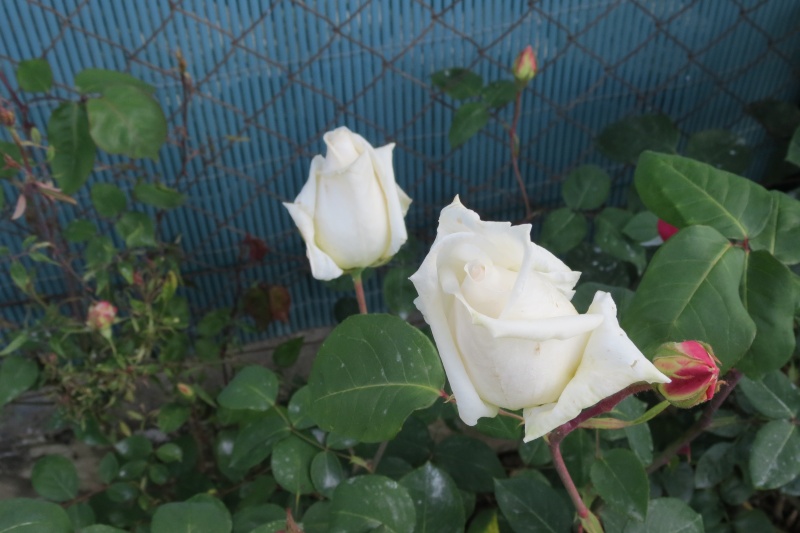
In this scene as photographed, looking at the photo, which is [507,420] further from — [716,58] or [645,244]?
[716,58]

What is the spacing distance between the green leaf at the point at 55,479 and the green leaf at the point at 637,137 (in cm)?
103

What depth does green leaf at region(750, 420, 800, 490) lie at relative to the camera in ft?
2.70

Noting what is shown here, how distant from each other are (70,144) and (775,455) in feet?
3.21

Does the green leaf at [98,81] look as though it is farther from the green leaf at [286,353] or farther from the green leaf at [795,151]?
the green leaf at [795,151]

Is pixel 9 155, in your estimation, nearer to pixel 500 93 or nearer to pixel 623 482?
pixel 500 93

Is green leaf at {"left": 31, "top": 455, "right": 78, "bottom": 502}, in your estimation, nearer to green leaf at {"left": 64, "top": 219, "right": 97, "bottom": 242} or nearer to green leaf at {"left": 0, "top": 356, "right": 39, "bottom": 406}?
green leaf at {"left": 0, "top": 356, "right": 39, "bottom": 406}

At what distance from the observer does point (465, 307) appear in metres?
0.42

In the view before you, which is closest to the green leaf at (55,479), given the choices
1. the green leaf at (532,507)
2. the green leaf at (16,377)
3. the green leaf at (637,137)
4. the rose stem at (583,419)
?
the green leaf at (16,377)

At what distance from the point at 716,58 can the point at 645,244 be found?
1.57 feet

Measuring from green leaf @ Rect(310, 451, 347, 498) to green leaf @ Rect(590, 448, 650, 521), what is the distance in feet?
0.97

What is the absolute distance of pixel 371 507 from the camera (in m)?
0.68

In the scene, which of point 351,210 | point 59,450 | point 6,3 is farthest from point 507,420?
point 59,450

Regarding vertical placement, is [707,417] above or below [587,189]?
below

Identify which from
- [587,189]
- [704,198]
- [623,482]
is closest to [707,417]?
[623,482]
